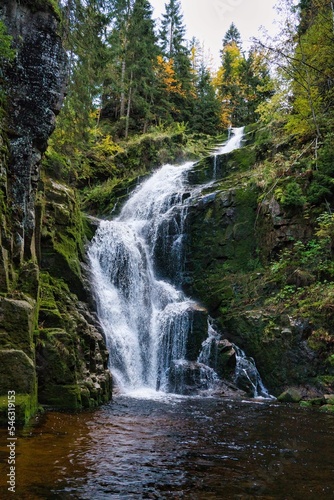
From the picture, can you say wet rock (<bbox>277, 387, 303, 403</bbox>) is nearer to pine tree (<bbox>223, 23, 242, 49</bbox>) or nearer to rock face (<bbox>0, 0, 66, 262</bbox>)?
rock face (<bbox>0, 0, 66, 262</bbox>)

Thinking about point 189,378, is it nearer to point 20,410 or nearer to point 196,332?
point 196,332

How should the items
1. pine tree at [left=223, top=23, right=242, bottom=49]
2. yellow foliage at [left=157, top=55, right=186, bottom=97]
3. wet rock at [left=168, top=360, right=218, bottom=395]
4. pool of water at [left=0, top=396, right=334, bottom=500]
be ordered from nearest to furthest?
pool of water at [left=0, top=396, right=334, bottom=500] → wet rock at [left=168, top=360, right=218, bottom=395] → yellow foliage at [left=157, top=55, right=186, bottom=97] → pine tree at [left=223, top=23, right=242, bottom=49]

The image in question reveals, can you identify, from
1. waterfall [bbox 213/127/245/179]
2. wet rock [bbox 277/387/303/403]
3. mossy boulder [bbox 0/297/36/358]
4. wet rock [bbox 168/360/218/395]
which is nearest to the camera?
mossy boulder [bbox 0/297/36/358]

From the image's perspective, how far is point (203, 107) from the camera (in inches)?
1334

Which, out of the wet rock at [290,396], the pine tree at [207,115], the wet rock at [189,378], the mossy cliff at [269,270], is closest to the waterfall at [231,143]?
the pine tree at [207,115]

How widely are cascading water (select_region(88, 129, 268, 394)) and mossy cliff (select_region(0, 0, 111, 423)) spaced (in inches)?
86.0

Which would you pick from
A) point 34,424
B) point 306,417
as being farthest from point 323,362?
point 34,424

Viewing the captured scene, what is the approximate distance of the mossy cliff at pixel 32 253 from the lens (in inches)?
269

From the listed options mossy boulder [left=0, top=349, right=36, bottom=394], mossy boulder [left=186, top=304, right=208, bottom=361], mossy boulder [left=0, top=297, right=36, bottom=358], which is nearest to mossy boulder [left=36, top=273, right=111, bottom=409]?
mossy boulder [left=0, top=297, right=36, bottom=358]

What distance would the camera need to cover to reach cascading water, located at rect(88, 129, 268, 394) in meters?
11.8

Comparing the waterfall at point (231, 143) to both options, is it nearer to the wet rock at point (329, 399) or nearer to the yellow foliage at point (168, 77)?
the yellow foliage at point (168, 77)

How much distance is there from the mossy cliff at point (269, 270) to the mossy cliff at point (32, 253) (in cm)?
548

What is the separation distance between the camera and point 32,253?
906 cm

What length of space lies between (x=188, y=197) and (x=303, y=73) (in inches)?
277
